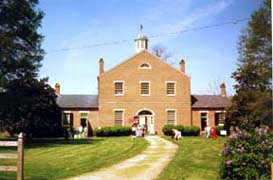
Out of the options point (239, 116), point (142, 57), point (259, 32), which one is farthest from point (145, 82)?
point (259, 32)

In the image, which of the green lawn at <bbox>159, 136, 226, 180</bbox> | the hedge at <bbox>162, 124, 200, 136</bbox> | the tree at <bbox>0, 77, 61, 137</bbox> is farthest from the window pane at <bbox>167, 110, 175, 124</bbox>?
the tree at <bbox>0, 77, 61, 137</bbox>

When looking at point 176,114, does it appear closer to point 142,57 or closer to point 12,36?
point 142,57

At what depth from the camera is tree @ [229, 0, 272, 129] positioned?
287cm

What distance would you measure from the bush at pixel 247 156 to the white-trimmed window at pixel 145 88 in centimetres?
1520

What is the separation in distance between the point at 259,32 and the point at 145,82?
1660cm

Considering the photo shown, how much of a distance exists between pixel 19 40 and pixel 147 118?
35.5 ft

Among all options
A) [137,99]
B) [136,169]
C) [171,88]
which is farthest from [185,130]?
[136,169]

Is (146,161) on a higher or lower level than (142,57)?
lower

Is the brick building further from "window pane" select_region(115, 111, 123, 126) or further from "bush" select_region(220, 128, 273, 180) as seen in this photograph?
"bush" select_region(220, 128, 273, 180)

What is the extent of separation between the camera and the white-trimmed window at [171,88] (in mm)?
19391

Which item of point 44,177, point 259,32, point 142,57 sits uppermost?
point 142,57

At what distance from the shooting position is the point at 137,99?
2100cm

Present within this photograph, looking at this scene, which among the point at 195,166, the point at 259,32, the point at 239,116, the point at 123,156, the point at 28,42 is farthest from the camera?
the point at 28,42

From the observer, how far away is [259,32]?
319cm
